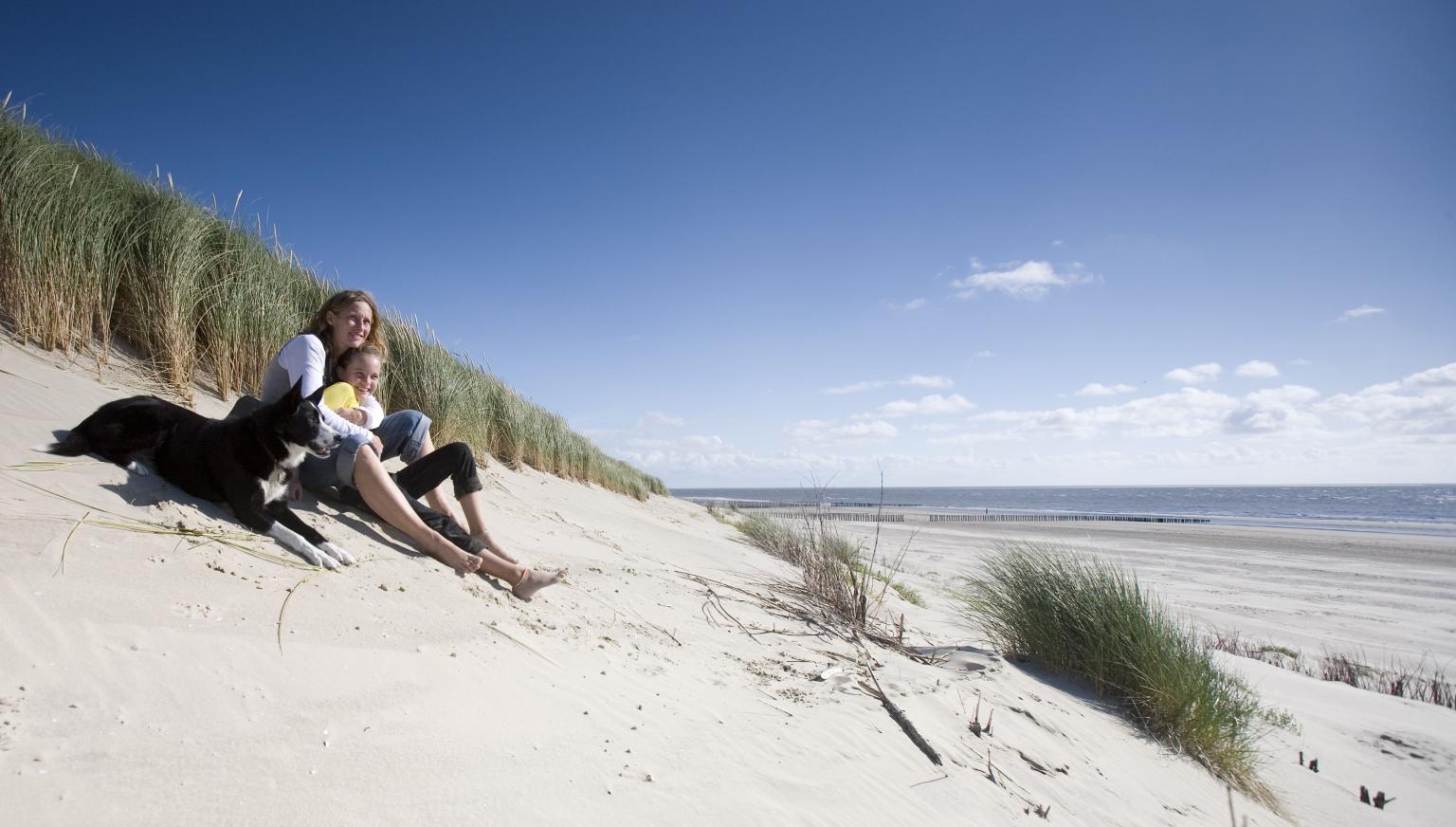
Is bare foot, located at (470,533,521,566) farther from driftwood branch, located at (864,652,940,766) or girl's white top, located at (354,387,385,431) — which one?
driftwood branch, located at (864,652,940,766)

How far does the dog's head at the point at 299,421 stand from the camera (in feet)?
9.75

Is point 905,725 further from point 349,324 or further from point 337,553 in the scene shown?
point 349,324

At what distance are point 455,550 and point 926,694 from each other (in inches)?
98.2

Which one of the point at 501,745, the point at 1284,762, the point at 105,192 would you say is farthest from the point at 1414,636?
the point at 105,192

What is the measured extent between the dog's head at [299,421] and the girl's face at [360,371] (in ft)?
2.39

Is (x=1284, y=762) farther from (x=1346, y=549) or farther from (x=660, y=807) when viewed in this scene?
(x=1346, y=549)

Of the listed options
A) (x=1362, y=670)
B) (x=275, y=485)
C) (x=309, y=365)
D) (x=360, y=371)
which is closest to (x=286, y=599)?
(x=275, y=485)

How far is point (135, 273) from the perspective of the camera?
4.78 m

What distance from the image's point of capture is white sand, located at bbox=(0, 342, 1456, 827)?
1.57 meters

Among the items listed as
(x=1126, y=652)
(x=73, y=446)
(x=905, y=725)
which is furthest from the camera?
(x=1126, y=652)

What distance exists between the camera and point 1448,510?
31.8 m

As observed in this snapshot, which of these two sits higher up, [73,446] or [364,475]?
[73,446]

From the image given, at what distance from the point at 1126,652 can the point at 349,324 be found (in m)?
5.06

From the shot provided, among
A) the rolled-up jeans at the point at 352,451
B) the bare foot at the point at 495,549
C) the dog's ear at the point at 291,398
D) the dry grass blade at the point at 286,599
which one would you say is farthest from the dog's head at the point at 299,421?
the bare foot at the point at 495,549
